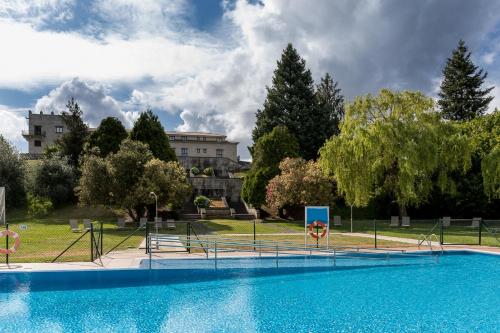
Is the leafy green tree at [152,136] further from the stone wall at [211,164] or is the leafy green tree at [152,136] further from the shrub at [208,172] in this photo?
Answer: the stone wall at [211,164]

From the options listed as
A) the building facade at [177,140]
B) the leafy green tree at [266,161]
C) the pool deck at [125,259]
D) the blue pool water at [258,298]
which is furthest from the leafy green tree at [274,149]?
the blue pool water at [258,298]

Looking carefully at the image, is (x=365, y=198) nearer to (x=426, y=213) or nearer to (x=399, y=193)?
(x=399, y=193)

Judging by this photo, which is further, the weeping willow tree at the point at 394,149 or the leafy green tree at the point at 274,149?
the leafy green tree at the point at 274,149

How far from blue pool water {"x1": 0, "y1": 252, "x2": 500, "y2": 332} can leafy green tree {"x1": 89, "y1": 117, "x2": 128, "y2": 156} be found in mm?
33249

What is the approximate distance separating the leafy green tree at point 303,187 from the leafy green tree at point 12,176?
27679 millimetres

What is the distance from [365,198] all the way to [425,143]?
6462mm

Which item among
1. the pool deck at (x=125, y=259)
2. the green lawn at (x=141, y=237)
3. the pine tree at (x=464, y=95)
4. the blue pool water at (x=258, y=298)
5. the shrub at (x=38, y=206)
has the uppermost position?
the pine tree at (x=464, y=95)

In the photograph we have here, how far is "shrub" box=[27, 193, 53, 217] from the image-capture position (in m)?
41.7

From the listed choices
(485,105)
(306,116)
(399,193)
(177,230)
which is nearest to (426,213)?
(399,193)

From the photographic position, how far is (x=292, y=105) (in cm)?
5256

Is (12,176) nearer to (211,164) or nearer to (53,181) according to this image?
(53,181)

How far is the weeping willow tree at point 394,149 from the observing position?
33.8m

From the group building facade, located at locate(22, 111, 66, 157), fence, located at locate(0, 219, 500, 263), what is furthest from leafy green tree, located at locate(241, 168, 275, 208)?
building facade, located at locate(22, 111, 66, 157)

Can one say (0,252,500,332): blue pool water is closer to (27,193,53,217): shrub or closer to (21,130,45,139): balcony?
(27,193,53,217): shrub
